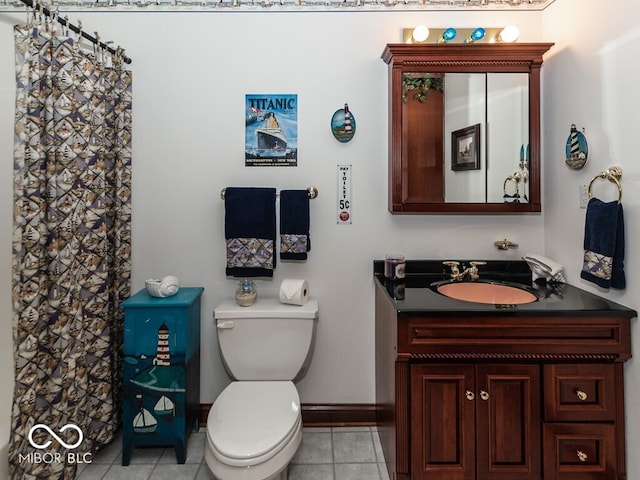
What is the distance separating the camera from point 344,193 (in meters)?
2.08

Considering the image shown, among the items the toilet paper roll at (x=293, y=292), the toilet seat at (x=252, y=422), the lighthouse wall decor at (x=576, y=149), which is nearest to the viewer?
the toilet seat at (x=252, y=422)

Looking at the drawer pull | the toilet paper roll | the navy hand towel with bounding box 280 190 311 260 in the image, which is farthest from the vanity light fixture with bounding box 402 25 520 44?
the drawer pull

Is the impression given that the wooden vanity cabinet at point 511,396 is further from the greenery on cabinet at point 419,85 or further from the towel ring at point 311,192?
the greenery on cabinet at point 419,85

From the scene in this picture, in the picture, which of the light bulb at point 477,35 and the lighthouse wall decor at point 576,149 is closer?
the lighthouse wall decor at point 576,149

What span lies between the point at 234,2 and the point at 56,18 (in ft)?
2.76

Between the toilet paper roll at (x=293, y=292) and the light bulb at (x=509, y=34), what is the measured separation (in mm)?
1623

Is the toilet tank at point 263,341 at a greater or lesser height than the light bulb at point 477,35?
lesser

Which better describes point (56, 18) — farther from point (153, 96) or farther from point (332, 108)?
point (332, 108)

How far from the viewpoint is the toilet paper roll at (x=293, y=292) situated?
75.0 inches

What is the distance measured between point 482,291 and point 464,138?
30.6 inches

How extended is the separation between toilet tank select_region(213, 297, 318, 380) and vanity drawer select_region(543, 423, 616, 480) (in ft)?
3.47

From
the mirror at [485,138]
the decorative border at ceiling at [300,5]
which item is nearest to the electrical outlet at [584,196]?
the mirror at [485,138]

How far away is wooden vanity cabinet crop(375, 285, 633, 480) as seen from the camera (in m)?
1.45

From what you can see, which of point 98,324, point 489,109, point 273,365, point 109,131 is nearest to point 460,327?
point 273,365
